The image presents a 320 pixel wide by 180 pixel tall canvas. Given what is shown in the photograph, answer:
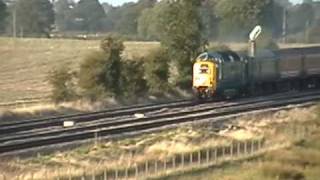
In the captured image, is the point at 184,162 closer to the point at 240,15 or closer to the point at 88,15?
the point at 240,15

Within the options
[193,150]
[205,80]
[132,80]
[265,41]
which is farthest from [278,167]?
[265,41]

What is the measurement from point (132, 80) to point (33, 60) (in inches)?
1513

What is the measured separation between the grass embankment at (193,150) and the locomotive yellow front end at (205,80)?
28.8 feet

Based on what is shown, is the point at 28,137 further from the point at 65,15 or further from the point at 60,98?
the point at 65,15

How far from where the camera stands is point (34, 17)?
138125mm

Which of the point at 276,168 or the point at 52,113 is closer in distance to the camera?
the point at 276,168

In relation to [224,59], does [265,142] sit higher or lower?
lower

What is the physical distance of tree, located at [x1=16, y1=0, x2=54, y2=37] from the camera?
136125mm

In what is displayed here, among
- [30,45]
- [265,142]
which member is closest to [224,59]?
[265,142]

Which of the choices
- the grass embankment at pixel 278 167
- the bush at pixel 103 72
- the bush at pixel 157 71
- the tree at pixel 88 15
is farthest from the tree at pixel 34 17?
the grass embankment at pixel 278 167

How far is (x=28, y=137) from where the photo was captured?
1016 inches

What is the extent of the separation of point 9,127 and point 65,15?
522 feet

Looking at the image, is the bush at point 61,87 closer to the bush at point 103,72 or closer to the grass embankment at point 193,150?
the bush at point 103,72

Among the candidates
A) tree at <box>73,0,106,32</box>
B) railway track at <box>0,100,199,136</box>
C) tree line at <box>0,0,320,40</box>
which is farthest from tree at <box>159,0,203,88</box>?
tree at <box>73,0,106,32</box>
